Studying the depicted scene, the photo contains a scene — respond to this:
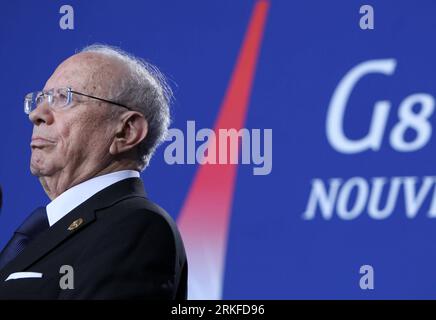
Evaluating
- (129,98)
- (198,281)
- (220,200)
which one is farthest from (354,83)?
(129,98)

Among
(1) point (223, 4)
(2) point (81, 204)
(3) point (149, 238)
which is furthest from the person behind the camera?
(1) point (223, 4)

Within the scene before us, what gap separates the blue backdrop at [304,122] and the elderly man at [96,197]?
4.03 feet

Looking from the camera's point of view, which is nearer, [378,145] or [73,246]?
[73,246]

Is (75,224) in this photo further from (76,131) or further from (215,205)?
(215,205)

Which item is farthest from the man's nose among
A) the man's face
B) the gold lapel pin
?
the gold lapel pin

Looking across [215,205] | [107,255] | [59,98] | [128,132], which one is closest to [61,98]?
[59,98]

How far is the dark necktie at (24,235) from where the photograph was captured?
4.84ft

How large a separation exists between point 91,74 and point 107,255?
17.8 inches

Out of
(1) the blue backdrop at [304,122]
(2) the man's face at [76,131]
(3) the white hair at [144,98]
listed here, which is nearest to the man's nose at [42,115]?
(2) the man's face at [76,131]

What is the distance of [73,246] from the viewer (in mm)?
1373

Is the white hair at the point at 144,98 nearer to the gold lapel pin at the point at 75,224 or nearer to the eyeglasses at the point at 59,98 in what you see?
the eyeglasses at the point at 59,98

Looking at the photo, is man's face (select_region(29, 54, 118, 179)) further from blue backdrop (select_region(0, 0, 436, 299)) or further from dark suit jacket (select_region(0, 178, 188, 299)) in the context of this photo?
blue backdrop (select_region(0, 0, 436, 299))
